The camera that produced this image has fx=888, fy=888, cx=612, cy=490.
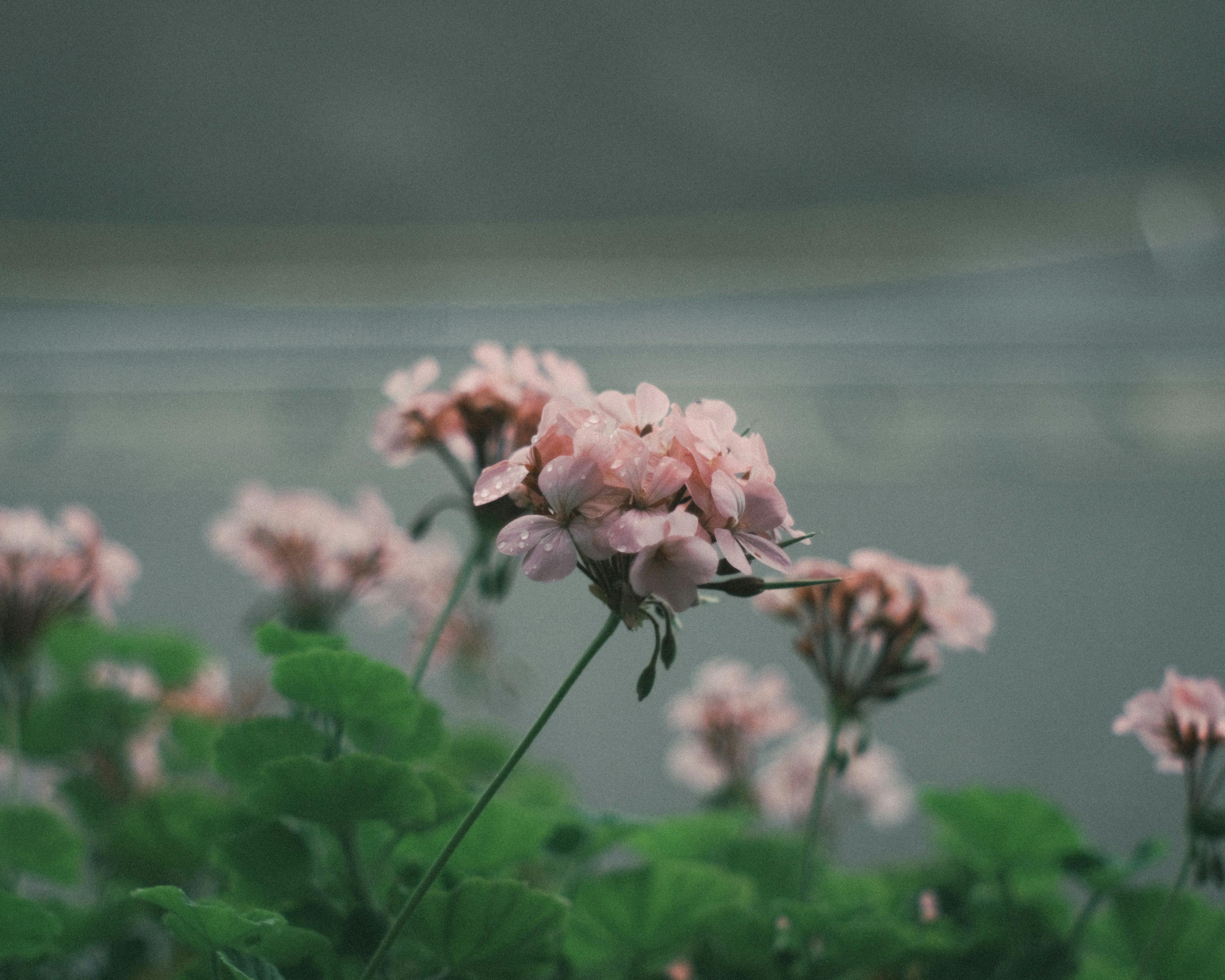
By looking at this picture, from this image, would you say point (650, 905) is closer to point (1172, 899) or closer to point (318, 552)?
point (1172, 899)

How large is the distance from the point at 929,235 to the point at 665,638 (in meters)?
1.81

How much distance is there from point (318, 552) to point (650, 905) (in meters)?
0.37

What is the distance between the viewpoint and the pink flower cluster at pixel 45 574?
61cm

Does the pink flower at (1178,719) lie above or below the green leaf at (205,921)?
above

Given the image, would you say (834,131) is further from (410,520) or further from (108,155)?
(108,155)

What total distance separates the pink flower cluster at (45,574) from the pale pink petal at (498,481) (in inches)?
17.8

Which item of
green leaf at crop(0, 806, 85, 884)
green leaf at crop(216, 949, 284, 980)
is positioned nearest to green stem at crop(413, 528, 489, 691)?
green leaf at crop(216, 949, 284, 980)

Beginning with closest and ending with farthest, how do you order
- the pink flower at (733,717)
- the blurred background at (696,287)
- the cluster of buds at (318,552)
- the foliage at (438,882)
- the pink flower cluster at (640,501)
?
the pink flower cluster at (640,501) → the foliage at (438,882) → the cluster of buds at (318,552) → the pink flower at (733,717) → the blurred background at (696,287)

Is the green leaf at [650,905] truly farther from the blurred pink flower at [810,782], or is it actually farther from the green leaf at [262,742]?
the blurred pink flower at [810,782]

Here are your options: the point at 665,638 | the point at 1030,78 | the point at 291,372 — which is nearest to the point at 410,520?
the point at 291,372

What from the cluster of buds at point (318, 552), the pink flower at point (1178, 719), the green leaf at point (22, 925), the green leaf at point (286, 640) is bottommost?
the green leaf at point (22, 925)

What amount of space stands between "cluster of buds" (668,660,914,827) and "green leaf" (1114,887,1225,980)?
0.69 ft

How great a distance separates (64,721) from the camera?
73 cm

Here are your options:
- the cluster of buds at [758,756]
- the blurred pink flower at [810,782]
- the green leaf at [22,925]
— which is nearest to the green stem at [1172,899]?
the cluster of buds at [758,756]
